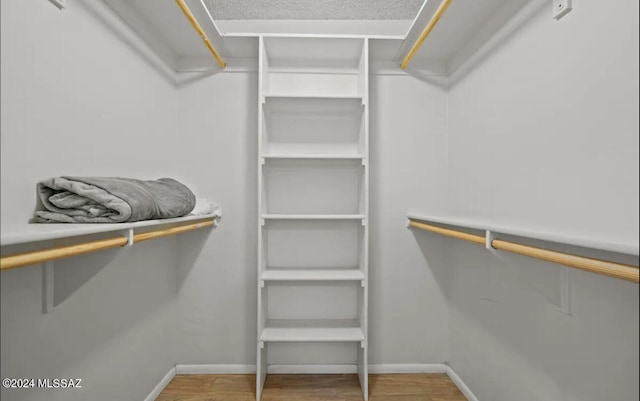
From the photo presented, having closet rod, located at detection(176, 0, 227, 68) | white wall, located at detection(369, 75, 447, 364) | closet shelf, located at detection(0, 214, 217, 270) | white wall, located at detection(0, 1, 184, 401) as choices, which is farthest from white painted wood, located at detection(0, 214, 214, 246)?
white wall, located at detection(369, 75, 447, 364)

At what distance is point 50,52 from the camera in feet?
4.36

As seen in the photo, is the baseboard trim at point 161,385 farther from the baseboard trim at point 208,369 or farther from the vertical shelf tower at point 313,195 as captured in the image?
the vertical shelf tower at point 313,195

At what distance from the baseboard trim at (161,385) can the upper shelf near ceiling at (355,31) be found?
5.90ft

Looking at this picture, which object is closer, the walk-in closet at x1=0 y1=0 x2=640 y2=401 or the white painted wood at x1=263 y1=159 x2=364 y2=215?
the walk-in closet at x1=0 y1=0 x2=640 y2=401

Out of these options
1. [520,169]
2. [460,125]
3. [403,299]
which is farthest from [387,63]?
[403,299]

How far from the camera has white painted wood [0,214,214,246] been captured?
826mm

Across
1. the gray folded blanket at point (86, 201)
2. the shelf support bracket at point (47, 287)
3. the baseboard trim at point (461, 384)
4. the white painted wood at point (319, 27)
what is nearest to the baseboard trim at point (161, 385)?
the shelf support bracket at point (47, 287)

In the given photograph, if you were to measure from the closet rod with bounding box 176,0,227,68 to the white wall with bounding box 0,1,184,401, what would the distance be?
0.32 metres

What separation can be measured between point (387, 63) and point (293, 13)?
2.17 ft

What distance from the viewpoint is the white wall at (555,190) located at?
1.12 meters

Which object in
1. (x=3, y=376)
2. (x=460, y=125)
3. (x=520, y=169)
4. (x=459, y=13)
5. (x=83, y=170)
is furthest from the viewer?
(x=460, y=125)

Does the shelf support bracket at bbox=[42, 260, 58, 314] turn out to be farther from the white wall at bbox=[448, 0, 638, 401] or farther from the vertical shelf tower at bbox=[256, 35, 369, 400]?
the white wall at bbox=[448, 0, 638, 401]

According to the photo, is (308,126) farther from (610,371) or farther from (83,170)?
(610,371)

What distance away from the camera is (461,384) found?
2250 mm
